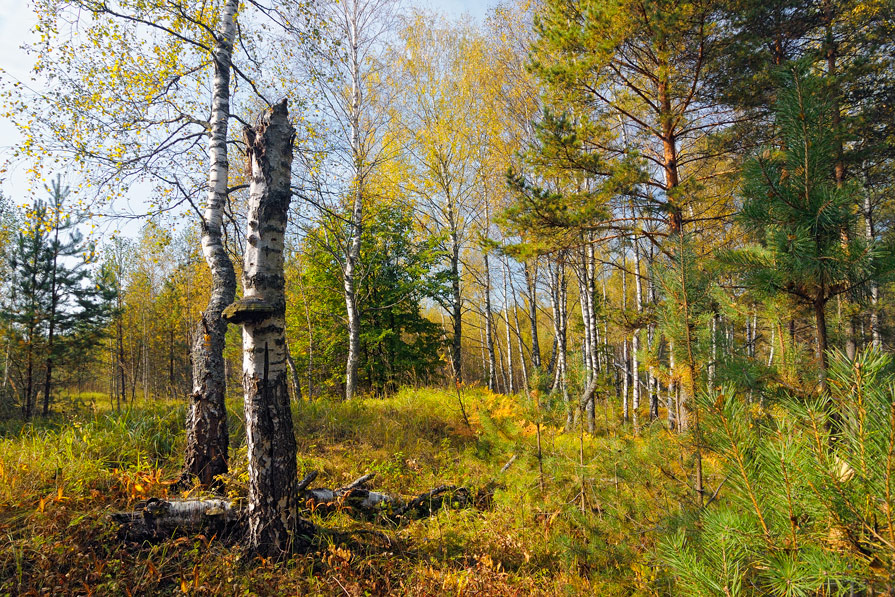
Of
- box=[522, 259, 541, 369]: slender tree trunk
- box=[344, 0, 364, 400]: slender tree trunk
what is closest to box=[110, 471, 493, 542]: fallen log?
box=[344, 0, 364, 400]: slender tree trunk

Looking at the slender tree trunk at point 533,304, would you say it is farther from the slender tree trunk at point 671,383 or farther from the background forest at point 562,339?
the slender tree trunk at point 671,383

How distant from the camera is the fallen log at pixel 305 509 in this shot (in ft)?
9.12

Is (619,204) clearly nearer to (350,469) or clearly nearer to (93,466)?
(350,469)

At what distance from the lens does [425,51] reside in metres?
11.4

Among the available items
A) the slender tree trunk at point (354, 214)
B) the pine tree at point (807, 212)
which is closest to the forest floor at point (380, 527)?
the pine tree at point (807, 212)

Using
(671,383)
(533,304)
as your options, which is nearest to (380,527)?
(671,383)

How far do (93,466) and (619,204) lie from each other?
673cm

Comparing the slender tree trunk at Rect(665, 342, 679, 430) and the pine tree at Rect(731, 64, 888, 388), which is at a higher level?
the pine tree at Rect(731, 64, 888, 388)

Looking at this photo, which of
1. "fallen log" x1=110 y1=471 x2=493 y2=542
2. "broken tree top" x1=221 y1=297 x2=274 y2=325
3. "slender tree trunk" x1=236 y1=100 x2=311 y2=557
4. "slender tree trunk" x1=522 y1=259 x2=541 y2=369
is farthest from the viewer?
"slender tree trunk" x1=522 y1=259 x2=541 y2=369

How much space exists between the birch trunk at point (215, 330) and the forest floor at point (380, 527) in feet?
0.92

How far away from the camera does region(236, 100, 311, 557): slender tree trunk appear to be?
105 inches

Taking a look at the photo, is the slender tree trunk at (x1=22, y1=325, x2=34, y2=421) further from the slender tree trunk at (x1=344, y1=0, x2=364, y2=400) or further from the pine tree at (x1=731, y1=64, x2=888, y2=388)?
the pine tree at (x1=731, y1=64, x2=888, y2=388)

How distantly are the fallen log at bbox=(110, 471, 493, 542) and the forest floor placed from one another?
11cm

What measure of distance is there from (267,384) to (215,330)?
1.58m
